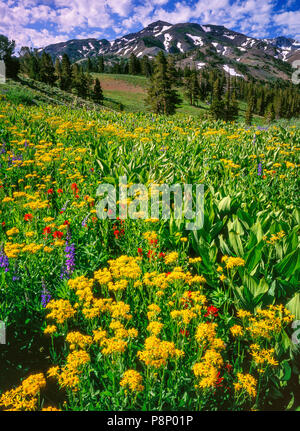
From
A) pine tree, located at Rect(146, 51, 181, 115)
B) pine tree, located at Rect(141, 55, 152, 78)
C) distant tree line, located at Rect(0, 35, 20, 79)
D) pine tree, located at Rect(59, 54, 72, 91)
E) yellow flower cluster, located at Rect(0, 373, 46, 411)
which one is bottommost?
yellow flower cluster, located at Rect(0, 373, 46, 411)

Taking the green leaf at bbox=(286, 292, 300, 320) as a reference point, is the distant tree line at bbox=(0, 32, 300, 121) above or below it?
above

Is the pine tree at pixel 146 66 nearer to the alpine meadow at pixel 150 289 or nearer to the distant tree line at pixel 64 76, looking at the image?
the distant tree line at pixel 64 76

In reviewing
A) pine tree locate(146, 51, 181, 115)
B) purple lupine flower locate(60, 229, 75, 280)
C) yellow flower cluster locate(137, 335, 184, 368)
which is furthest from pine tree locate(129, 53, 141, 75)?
yellow flower cluster locate(137, 335, 184, 368)

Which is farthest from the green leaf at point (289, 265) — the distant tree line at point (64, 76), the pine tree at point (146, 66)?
the pine tree at point (146, 66)

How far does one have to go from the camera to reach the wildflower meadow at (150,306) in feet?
5.53

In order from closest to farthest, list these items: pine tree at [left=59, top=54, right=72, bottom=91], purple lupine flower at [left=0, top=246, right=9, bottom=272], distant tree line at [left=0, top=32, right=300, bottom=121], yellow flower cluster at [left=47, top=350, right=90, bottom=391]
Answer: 1. yellow flower cluster at [left=47, top=350, right=90, bottom=391]
2. purple lupine flower at [left=0, top=246, right=9, bottom=272]
3. distant tree line at [left=0, top=32, right=300, bottom=121]
4. pine tree at [left=59, top=54, right=72, bottom=91]

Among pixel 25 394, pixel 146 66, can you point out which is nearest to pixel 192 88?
pixel 146 66

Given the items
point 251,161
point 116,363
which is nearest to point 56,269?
point 116,363

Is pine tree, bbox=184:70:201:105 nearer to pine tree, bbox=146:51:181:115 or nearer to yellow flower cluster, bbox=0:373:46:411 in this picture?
pine tree, bbox=146:51:181:115

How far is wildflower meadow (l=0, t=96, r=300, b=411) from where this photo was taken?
1.68 m
